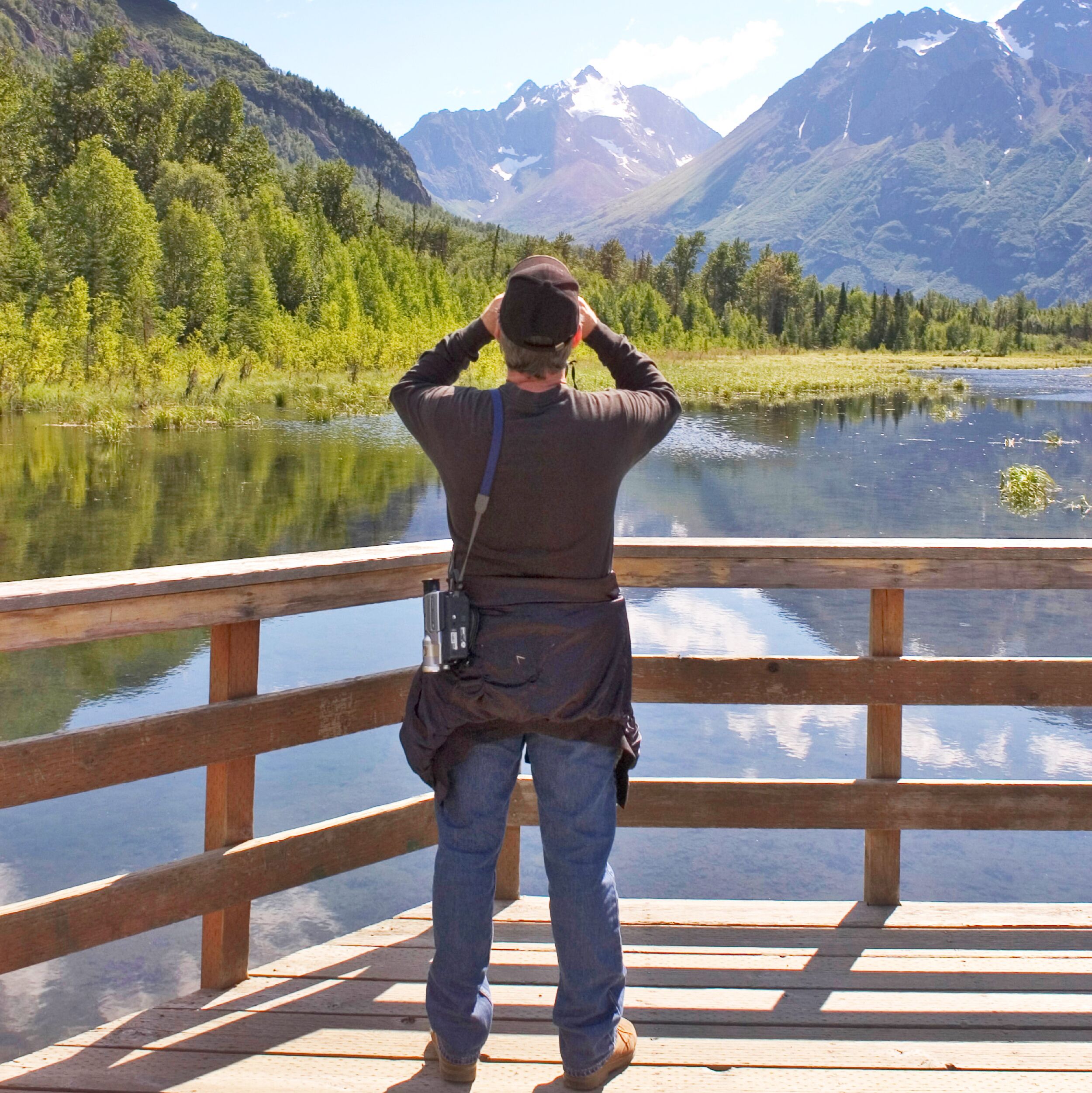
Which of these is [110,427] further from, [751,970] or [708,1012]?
[708,1012]

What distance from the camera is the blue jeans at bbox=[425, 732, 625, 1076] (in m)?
2.53

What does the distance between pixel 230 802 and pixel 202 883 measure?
20cm

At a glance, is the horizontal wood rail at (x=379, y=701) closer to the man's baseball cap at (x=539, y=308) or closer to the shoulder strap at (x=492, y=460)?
the shoulder strap at (x=492, y=460)

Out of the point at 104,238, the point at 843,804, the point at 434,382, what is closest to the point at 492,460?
the point at 434,382

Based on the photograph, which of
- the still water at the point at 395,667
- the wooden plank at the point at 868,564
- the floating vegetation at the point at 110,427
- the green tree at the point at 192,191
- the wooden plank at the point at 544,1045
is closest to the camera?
the wooden plank at the point at 544,1045

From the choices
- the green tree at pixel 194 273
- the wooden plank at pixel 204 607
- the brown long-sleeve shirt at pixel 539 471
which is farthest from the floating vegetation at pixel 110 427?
the brown long-sleeve shirt at pixel 539 471

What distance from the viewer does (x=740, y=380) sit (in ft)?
183

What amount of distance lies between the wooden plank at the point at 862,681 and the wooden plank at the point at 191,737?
0.71 metres

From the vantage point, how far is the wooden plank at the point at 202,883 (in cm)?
261

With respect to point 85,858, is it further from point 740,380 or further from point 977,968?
point 740,380

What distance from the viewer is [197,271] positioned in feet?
166

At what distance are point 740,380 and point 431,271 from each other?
90.6 ft

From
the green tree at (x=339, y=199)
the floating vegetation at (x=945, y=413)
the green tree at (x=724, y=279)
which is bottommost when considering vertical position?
the floating vegetation at (x=945, y=413)

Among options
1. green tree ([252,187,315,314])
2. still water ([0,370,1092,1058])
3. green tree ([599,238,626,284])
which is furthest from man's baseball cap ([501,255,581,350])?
green tree ([599,238,626,284])
